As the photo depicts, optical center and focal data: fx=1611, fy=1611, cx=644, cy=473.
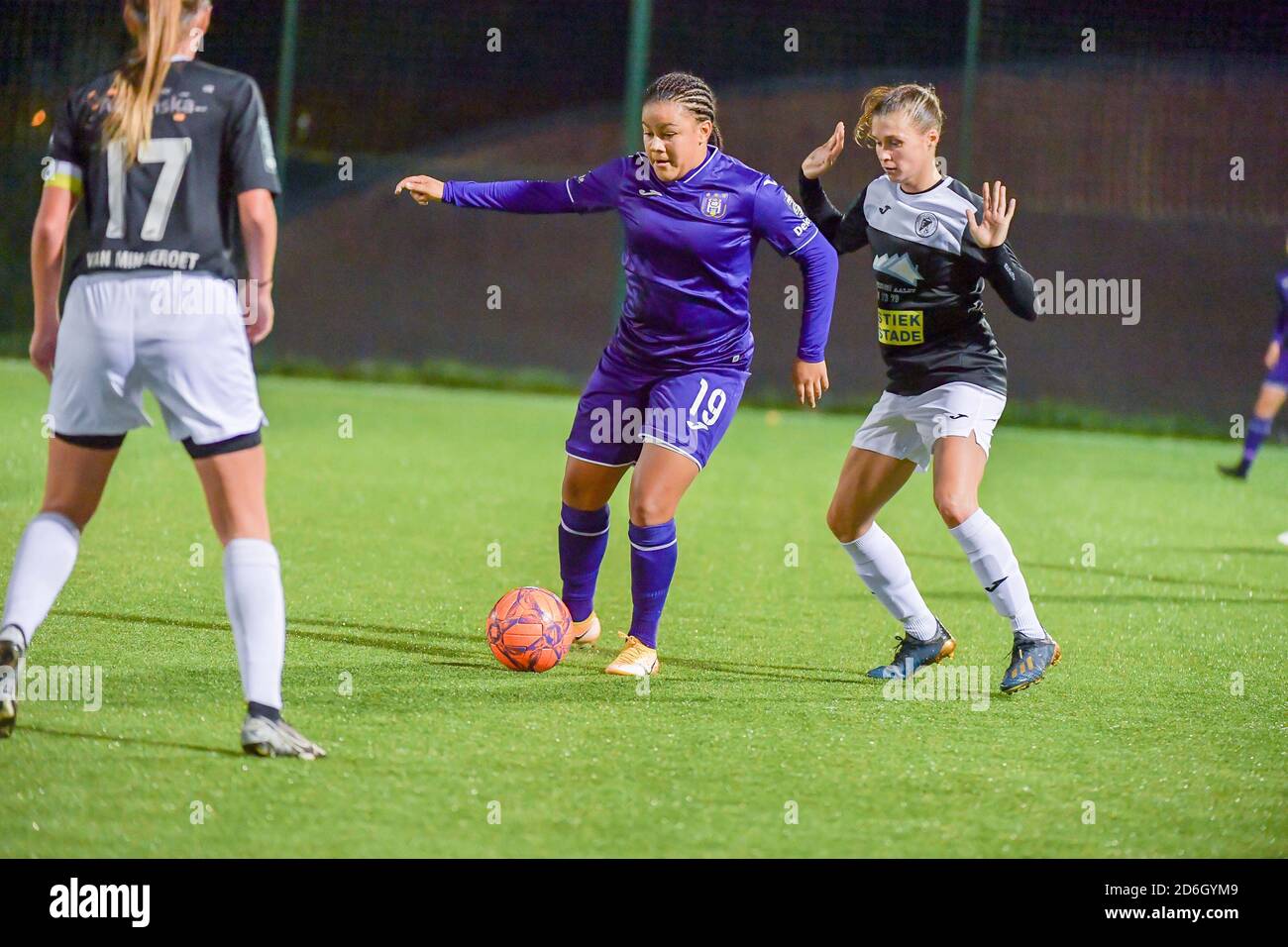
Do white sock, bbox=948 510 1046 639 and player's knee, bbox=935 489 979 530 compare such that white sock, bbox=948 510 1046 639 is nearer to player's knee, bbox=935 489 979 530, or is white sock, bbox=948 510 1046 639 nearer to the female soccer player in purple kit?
player's knee, bbox=935 489 979 530

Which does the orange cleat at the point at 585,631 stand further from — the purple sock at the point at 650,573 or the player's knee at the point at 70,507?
the player's knee at the point at 70,507

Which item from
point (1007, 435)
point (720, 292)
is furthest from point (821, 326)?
point (1007, 435)

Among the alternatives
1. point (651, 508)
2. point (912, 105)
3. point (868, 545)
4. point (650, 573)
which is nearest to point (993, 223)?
point (912, 105)

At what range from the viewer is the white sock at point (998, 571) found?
17.0 feet

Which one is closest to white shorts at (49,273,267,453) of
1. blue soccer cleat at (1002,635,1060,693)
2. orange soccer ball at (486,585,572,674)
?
orange soccer ball at (486,585,572,674)

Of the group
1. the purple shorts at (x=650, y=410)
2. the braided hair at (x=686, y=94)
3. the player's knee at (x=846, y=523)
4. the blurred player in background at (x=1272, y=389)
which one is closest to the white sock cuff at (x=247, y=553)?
the purple shorts at (x=650, y=410)

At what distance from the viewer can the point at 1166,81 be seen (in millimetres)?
14781

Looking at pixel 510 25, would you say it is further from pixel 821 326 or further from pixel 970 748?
pixel 970 748

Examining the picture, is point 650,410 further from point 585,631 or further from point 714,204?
point 585,631

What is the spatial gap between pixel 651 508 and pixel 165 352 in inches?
74.1

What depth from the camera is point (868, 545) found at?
541 centimetres

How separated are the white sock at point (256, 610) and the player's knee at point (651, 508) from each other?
1.57 m

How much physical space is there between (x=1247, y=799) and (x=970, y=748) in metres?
0.73
